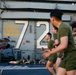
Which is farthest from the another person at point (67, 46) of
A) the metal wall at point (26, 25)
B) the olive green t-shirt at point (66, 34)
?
the metal wall at point (26, 25)

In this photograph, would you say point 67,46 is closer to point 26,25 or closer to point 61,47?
point 61,47

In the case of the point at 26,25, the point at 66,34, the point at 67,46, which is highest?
the point at 66,34

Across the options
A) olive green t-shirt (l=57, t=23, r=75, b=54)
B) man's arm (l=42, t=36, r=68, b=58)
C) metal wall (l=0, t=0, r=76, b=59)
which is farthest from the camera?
metal wall (l=0, t=0, r=76, b=59)

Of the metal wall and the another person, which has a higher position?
the another person

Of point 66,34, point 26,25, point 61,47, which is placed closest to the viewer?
point 61,47

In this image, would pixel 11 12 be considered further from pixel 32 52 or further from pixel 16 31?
Result: pixel 32 52

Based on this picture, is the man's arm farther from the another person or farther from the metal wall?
the metal wall

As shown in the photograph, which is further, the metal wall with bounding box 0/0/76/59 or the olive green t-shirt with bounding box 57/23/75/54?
the metal wall with bounding box 0/0/76/59

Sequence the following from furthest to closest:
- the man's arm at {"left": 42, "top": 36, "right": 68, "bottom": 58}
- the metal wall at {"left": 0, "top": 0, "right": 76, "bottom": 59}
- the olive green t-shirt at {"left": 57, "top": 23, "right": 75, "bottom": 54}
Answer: the metal wall at {"left": 0, "top": 0, "right": 76, "bottom": 59}, the olive green t-shirt at {"left": 57, "top": 23, "right": 75, "bottom": 54}, the man's arm at {"left": 42, "top": 36, "right": 68, "bottom": 58}

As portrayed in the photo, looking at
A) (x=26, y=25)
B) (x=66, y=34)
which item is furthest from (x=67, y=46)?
(x=26, y=25)

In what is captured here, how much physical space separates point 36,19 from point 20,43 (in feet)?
4.83

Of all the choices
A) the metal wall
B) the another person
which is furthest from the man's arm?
the metal wall

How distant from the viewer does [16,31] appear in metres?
14.8

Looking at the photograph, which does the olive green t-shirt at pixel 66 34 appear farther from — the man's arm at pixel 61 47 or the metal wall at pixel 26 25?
the metal wall at pixel 26 25
